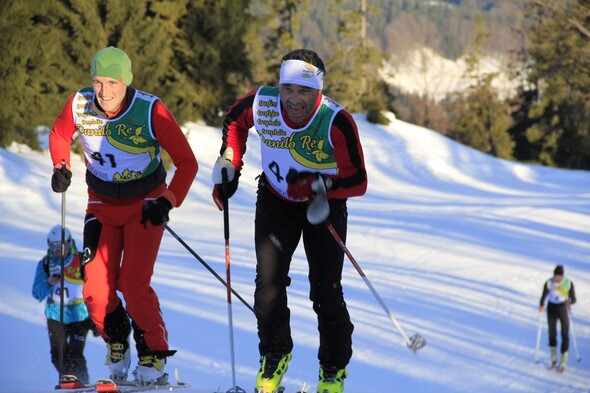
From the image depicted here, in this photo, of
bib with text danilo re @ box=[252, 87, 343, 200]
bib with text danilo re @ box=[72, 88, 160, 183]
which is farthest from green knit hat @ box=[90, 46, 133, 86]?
bib with text danilo re @ box=[252, 87, 343, 200]

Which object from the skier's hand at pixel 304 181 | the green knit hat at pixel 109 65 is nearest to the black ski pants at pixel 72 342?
the green knit hat at pixel 109 65

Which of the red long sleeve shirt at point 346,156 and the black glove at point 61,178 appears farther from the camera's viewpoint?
the black glove at point 61,178

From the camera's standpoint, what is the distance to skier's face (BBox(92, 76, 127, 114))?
182 inches

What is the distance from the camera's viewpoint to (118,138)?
15.6 ft

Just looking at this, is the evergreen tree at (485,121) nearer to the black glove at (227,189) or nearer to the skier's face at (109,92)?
the black glove at (227,189)

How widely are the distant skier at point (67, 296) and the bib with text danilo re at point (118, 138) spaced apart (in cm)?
232

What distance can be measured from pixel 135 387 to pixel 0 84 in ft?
54.1

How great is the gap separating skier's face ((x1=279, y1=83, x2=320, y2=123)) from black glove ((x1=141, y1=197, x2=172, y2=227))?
858 mm

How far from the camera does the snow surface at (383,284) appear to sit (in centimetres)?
1034

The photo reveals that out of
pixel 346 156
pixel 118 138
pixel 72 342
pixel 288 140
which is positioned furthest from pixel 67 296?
pixel 346 156

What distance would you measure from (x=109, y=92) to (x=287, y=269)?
55.2 inches

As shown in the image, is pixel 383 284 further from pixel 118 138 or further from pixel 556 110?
pixel 556 110

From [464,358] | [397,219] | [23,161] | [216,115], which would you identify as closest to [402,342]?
[464,358]

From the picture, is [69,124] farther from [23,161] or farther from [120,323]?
[23,161]
